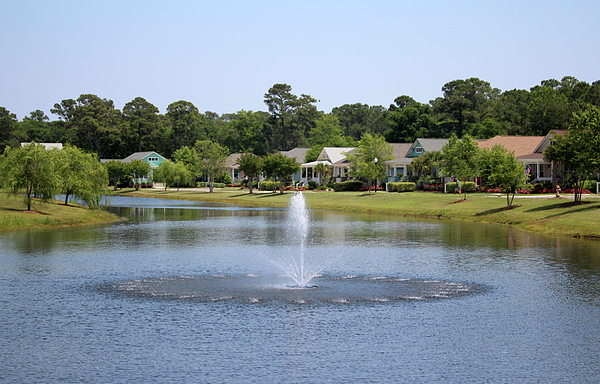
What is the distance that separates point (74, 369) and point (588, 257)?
23.0m

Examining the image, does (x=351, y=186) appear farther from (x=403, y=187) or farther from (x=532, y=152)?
(x=532, y=152)

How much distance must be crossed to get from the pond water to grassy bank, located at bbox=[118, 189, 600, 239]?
671 centimetres

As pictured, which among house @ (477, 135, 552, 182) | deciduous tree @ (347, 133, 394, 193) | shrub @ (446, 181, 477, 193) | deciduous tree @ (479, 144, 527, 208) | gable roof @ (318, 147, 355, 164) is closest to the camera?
deciduous tree @ (479, 144, 527, 208)

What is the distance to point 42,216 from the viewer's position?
141ft

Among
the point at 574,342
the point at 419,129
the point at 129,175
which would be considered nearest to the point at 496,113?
the point at 419,129

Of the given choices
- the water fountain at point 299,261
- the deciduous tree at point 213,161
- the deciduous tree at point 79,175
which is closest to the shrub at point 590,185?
the water fountain at point 299,261

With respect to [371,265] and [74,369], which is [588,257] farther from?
[74,369]

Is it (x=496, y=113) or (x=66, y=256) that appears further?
(x=496, y=113)

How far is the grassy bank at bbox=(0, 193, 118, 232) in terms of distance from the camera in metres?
39.7

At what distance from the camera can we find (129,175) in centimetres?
11812

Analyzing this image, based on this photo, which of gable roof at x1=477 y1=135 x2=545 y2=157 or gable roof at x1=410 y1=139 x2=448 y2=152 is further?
gable roof at x1=410 y1=139 x2=448 y2=152

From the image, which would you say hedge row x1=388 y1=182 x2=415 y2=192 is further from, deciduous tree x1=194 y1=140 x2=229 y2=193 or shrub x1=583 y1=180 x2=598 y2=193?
deciduous tree x1=194 y1=140 x2=229 y2=193

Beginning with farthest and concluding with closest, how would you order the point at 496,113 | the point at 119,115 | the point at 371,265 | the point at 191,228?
the point at 119,115 < the point at 496,113 < the point at 191,228 < the point at 371,265

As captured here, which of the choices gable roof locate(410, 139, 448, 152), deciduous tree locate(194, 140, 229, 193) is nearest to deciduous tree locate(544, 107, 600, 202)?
gable roof locate(410, 139, 448, 152)
